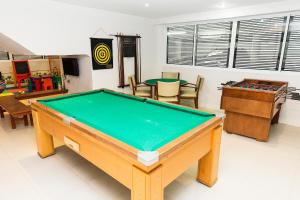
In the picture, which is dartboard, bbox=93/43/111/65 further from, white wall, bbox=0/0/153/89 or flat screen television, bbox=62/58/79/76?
flat screen television, bbox=62/58/79/76

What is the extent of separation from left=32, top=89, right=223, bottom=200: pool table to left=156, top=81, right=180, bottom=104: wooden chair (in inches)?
62.8

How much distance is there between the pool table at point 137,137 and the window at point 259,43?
3.12m

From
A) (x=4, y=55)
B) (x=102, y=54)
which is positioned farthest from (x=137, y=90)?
(x=4, y=55)

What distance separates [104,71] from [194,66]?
2.50 metres

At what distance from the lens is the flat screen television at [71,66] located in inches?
196

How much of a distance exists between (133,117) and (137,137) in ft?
1.74

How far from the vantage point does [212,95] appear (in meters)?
5.30

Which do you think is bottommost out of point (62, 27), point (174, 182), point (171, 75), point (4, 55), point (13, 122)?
point (174, 182)

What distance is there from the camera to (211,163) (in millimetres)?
2270

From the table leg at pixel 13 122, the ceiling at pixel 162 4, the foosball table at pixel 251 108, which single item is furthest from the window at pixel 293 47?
the table leg at pixel 13 122

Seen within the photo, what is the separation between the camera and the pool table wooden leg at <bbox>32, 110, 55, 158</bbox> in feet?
9.32

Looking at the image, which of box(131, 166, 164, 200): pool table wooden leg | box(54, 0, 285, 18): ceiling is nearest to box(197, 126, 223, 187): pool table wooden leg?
box(131, 166, 164, 200): pool table wooden leg

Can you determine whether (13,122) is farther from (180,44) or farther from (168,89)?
(180,44)

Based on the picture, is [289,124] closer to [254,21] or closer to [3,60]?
[254,21]
